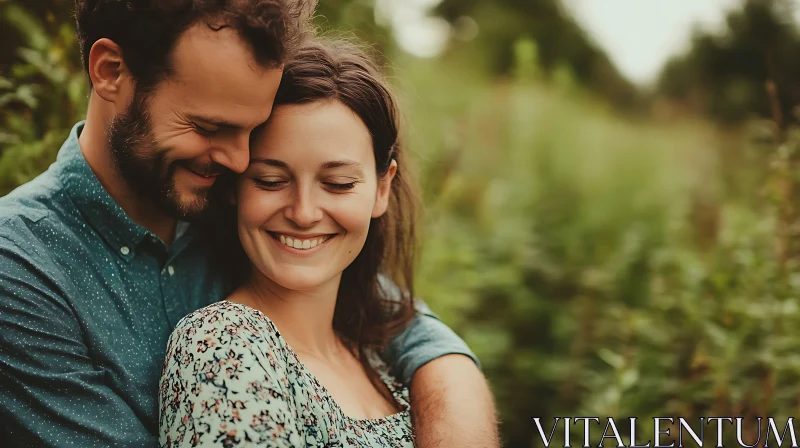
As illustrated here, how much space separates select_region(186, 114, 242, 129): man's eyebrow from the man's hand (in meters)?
0.92

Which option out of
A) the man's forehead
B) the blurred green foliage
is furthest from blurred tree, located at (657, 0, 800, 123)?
the man's forehead

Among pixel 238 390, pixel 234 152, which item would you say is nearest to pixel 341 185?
pixel 234 152

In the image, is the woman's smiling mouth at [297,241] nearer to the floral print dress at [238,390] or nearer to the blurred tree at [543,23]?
the floral print dress at [238,390]

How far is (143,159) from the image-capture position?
5.90 feet

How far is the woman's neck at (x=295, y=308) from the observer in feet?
6.59

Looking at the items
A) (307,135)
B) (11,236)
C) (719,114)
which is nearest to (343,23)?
(307,135)

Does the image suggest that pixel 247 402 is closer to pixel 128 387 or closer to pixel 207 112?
pixel 128 387

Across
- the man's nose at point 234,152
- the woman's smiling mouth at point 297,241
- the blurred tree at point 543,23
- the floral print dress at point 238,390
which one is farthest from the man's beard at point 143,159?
the blurred tree at point 543,23

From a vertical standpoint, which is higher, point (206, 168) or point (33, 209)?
point (206, 168)

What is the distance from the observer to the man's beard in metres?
1.79

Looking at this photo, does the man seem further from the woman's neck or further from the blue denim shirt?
the woman's neck

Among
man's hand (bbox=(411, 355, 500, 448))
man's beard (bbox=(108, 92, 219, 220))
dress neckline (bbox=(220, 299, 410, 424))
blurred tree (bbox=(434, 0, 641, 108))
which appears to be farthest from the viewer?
blurred tree (bbox=(434, 0, 641, 108))

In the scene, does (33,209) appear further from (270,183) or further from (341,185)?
(341,185)

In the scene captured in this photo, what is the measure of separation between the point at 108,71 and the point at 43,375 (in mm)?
764
